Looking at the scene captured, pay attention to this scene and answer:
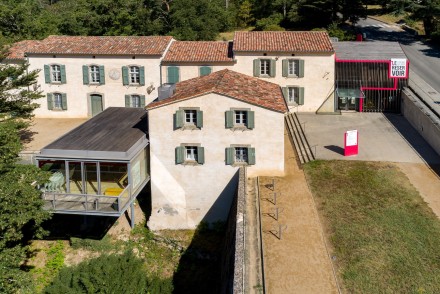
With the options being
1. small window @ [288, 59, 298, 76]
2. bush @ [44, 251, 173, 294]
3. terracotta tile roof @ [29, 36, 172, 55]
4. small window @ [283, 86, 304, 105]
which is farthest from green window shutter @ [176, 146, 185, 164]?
small window @ [288, 59, 298, 76]

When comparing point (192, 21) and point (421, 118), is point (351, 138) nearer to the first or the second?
point (421, 118)

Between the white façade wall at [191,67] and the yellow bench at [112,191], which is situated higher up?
the white façade wall at [191,67]

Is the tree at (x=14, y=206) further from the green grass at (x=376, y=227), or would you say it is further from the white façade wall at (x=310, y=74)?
the white façade wall at (x=310, y=74)

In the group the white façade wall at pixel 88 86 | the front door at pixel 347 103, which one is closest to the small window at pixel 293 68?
the front door at pixel 347 103

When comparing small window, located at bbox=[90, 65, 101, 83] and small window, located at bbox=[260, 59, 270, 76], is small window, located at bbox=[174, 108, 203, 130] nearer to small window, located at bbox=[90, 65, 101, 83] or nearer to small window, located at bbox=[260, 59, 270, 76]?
small window, located at bbox=[260, 59, 270, 76]

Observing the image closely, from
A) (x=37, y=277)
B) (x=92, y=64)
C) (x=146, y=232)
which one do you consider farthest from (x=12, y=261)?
(x=92, y=64)

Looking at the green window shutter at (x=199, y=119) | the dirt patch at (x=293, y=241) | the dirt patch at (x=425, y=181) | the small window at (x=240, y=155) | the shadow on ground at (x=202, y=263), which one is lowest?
the shadow on ground at (x=202, y=263)
